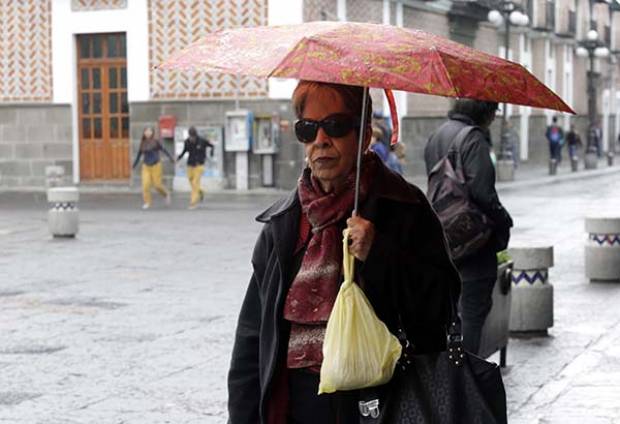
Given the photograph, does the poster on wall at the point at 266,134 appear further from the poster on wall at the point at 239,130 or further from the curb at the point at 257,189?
the curb at the point at 257,189

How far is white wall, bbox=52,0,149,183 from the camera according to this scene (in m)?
30.8

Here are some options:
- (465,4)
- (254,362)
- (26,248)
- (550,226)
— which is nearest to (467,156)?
(254,362)

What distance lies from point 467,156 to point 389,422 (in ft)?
12.5

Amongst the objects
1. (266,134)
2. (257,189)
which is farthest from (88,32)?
(257,189)

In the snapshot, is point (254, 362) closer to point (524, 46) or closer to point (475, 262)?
point (475, 262)

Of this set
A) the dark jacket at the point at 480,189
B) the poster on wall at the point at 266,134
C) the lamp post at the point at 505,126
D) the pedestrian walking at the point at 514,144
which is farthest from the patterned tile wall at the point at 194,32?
the dark jacket at the point at 480,189

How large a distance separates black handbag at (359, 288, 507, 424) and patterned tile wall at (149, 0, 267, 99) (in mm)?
25916

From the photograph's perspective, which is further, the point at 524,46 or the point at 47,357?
the point at 524,46

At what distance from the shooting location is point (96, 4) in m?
31.3

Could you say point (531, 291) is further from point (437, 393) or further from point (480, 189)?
point (437, 393)

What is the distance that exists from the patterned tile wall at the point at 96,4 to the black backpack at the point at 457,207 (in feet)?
80.7

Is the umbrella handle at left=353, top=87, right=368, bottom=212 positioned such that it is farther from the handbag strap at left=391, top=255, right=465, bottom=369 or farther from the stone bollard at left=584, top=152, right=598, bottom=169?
the stone bollard at left=584, top=152, right=598, bottom=169

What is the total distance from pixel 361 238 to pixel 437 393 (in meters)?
0.47

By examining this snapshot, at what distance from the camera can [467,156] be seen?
23.7 feet
